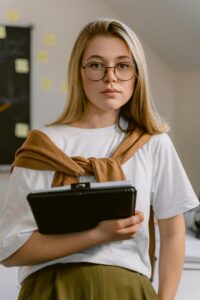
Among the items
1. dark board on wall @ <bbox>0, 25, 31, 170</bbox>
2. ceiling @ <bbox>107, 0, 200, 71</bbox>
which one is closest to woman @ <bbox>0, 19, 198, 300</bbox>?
ceiling @ <bbox>107, 0, 200, 71</bbox>

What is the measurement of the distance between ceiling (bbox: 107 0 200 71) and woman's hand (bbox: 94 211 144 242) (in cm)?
136

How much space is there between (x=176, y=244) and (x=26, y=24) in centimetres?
160

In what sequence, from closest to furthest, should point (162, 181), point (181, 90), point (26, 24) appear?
point (162, 181)
point (26, 24)
point (181, 90)

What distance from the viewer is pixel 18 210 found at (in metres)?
0.90

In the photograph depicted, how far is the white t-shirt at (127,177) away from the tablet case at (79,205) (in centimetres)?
6

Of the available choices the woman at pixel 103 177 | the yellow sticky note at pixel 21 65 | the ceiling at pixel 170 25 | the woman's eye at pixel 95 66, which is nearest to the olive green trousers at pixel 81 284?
the woman at pixel 103 177

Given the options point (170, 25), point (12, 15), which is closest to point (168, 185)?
point (170, 25)

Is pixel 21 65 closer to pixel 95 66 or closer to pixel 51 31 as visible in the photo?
pixel 51 31

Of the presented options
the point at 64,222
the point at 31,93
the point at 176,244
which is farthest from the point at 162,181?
the point at 31,93

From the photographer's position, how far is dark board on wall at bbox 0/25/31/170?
2248mm

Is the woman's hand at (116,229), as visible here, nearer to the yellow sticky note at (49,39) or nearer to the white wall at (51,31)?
the white wall at (51,31)

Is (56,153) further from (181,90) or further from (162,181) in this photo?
(181,90)

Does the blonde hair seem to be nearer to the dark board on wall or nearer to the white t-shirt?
the white t-shirt

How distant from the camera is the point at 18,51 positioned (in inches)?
89.1
